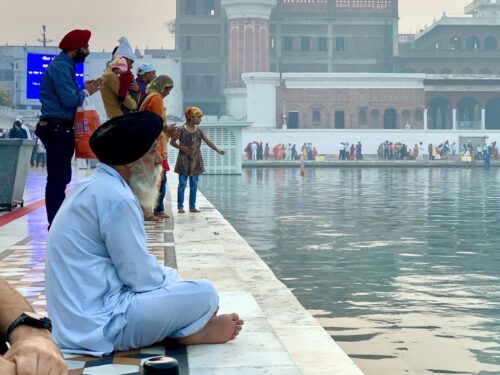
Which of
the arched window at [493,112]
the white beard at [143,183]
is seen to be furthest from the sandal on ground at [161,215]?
the arched window at [493,112]

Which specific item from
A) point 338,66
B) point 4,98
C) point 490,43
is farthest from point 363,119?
point 4,98

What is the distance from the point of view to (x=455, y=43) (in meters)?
81.7

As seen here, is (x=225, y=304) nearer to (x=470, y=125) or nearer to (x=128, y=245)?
(x=128, y=245)

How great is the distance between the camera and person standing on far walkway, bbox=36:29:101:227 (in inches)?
295

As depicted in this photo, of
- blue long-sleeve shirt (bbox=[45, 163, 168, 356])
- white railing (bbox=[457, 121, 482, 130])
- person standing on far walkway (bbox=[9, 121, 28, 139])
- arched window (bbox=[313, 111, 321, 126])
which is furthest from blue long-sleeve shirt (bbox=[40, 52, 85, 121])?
white railing (bbox=[457, 121, 482, 130])

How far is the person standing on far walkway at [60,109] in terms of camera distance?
295 inches

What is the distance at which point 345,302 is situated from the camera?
655cm

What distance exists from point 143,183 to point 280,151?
5428 centimetres

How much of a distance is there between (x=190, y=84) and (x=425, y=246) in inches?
2867

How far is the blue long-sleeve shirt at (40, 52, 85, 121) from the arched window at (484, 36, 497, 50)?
7797cm

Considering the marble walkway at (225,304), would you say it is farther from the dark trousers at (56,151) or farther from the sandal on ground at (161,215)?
the dark trousers at (56,151)

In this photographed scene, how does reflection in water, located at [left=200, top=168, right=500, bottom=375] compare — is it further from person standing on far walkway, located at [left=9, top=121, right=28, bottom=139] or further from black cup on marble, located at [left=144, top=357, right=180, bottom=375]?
person standing on far walkway, located at [left=9, top=121, right=28, bottom=139]

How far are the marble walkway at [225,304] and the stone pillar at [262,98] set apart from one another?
5403cm

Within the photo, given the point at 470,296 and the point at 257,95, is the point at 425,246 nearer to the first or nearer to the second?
the point at 470,296
